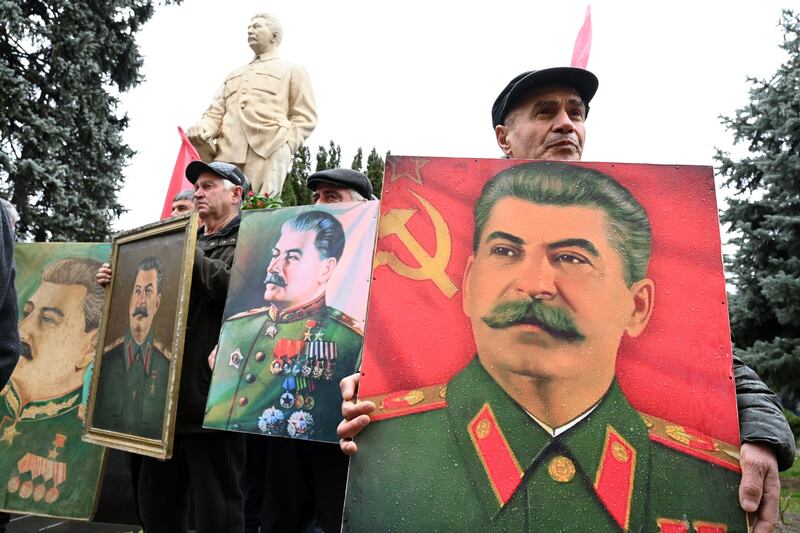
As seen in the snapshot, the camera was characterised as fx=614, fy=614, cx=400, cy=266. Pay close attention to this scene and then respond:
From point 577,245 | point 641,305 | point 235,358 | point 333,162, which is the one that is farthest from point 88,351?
point 333,162

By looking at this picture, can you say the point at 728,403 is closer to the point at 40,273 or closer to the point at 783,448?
the point at 783,448

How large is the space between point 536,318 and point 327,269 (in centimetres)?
134

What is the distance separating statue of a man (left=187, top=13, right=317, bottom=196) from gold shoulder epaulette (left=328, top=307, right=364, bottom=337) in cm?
367

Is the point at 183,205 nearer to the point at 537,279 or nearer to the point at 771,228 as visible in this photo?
the point at 537,279

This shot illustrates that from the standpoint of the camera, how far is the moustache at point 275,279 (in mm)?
2611

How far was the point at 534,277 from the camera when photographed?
143 centimetres

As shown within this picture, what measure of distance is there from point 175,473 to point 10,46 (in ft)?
44.7

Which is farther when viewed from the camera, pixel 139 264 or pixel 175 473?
pixel 139 264

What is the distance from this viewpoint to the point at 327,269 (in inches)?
102

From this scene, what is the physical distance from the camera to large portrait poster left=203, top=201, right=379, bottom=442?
237 cm

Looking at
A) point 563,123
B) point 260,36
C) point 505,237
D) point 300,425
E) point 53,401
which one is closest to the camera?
point 505,237

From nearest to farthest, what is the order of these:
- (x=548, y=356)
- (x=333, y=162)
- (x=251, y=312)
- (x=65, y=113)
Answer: (x=548, y=356) < (x=251, y=312) < (x=333, y=162) < (x=65, y=113)

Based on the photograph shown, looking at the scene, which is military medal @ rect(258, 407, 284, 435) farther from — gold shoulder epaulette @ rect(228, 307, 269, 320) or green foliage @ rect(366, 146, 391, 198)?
green foliage @ rect(366, 146, 391, 198)

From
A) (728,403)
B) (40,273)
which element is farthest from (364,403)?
(40,273)
